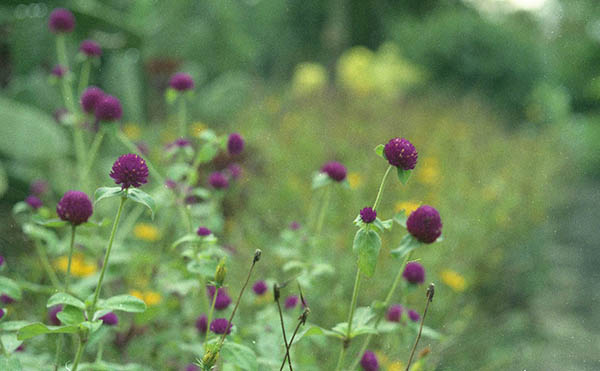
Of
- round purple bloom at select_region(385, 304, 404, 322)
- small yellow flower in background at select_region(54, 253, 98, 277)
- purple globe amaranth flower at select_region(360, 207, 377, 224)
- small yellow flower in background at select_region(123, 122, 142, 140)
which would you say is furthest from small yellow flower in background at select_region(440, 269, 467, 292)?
small yellow flower in background at select_region(123, 122, 142, 140)

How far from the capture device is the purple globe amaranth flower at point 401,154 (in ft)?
2.39

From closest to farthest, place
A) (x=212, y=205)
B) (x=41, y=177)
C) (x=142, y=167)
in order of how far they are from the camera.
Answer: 1. (x=142, y=167)
2. (x=212, y=205)
3. (x=41, y=177)

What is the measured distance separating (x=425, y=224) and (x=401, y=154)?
3.7 inches

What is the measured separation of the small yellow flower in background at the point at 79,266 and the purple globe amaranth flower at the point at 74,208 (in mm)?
773

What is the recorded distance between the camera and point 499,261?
92.0 inches

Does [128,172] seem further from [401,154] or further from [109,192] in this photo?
[401,154]

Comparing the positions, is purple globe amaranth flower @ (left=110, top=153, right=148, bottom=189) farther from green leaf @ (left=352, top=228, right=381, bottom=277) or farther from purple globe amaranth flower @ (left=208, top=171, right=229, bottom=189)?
purple globe amaranth flower @ (left=208, top=171, right=229, bottom=189)

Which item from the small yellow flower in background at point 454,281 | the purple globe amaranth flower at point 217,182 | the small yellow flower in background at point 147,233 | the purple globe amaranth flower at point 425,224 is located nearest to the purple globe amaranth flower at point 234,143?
the purple globe amaranth flower at point 217,182

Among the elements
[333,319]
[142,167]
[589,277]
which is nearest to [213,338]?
[142,167]

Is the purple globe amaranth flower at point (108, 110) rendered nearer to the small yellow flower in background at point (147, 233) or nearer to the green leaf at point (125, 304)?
the green leaf at point (125, 304)

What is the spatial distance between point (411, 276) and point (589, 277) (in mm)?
3039

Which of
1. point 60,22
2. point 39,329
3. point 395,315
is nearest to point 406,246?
point 395,315

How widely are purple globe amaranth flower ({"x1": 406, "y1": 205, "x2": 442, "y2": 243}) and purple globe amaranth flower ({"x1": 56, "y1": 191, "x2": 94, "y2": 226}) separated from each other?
41 cm

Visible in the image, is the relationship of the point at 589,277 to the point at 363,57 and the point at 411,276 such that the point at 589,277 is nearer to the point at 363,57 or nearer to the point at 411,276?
the point at 411,276
